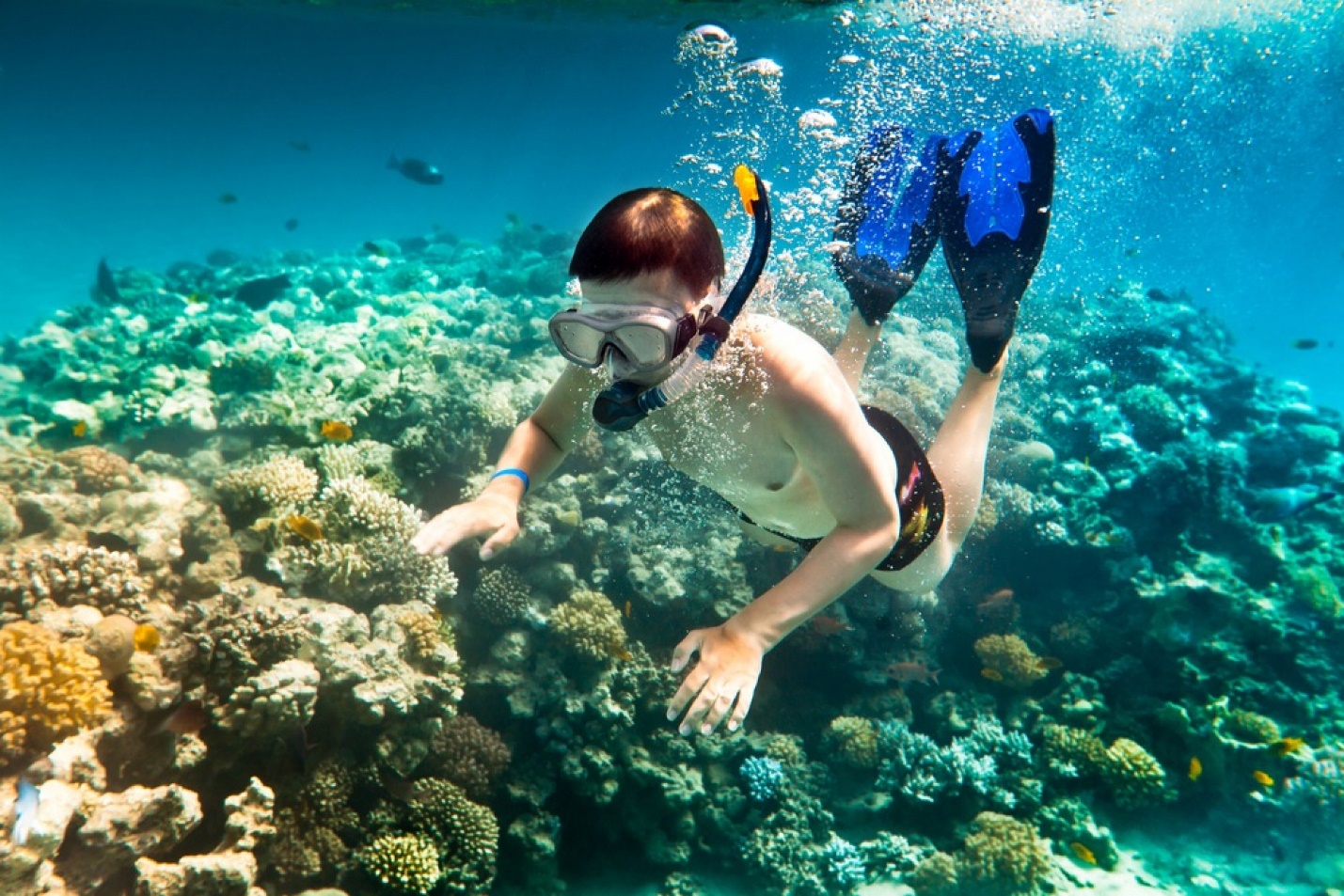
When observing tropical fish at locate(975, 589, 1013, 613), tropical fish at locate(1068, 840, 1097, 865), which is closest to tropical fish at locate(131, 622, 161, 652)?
tropical fish at locate(1068, 840, 1097, 865)

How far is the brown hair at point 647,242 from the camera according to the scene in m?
1.99

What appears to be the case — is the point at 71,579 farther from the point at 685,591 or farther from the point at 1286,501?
the point at 1286,501

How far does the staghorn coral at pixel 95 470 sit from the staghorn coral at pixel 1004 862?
25.6 feet

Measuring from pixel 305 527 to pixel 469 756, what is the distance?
2031mm

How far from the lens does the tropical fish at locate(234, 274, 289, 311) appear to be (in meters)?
14.5

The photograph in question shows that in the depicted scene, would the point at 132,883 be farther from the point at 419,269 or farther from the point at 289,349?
the point at 419,269

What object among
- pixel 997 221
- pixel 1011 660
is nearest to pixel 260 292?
pixel 997 221

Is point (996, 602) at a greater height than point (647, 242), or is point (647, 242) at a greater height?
point (996, 602)

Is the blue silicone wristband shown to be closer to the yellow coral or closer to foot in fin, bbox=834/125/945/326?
the yellow coral

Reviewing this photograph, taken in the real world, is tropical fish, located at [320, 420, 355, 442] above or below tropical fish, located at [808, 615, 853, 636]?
below

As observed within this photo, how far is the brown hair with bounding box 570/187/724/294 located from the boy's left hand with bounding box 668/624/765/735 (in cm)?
111

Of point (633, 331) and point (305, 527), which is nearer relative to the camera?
point (633, 331)

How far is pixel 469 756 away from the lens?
4727 millimetres

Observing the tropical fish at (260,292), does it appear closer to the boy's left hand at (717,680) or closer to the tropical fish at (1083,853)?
the boy's left hand at (717,680)
